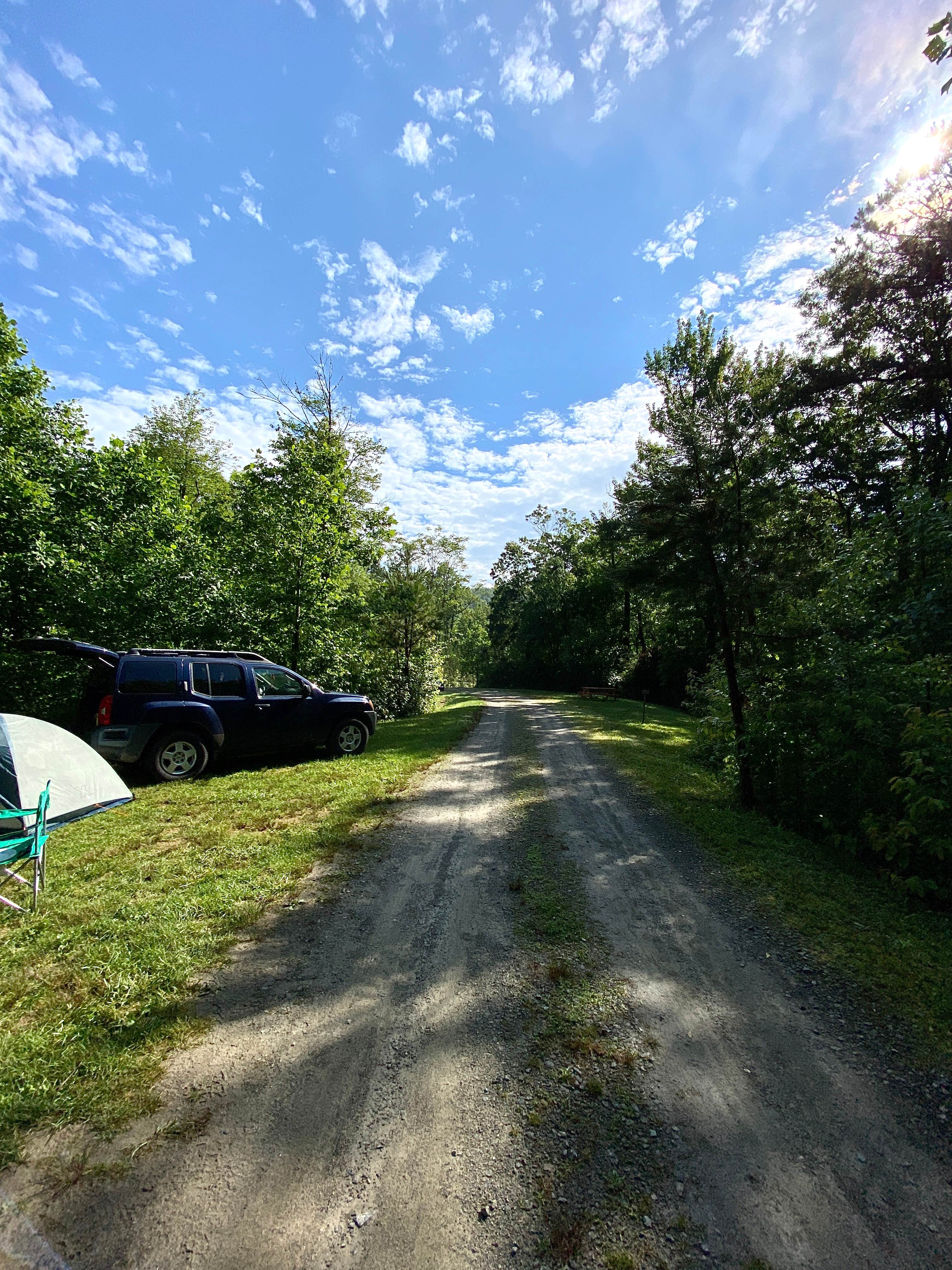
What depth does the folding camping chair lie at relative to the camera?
346 cm

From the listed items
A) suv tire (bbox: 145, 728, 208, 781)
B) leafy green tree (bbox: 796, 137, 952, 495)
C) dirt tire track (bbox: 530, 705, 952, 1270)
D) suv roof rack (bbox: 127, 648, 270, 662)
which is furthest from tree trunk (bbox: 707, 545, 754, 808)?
leafy green tree (bbox: 796, 137, 952, 495)

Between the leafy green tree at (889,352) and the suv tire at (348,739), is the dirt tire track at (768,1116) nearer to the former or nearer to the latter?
the suv tire at (348,739)

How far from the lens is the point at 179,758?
22.5 feet

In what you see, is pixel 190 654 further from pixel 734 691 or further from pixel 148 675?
pixel 734 691

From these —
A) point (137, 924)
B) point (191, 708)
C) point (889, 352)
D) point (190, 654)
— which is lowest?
point (137, 924)

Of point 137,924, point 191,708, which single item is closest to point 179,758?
point 191,708

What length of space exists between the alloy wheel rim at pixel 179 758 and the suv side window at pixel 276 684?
48.1 inches

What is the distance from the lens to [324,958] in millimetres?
3158

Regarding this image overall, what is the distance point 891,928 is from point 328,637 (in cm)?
1130

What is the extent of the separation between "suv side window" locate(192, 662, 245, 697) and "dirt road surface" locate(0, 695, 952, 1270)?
463 centimetres

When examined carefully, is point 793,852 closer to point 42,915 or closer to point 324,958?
point 324,958

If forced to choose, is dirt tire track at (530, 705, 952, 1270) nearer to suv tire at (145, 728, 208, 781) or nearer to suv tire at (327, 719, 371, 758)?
suv tire at (145, 728, 208, 781)

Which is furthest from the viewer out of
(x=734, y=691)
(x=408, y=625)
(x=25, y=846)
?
(x=408, y=625)

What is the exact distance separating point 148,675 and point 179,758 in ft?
4.02
